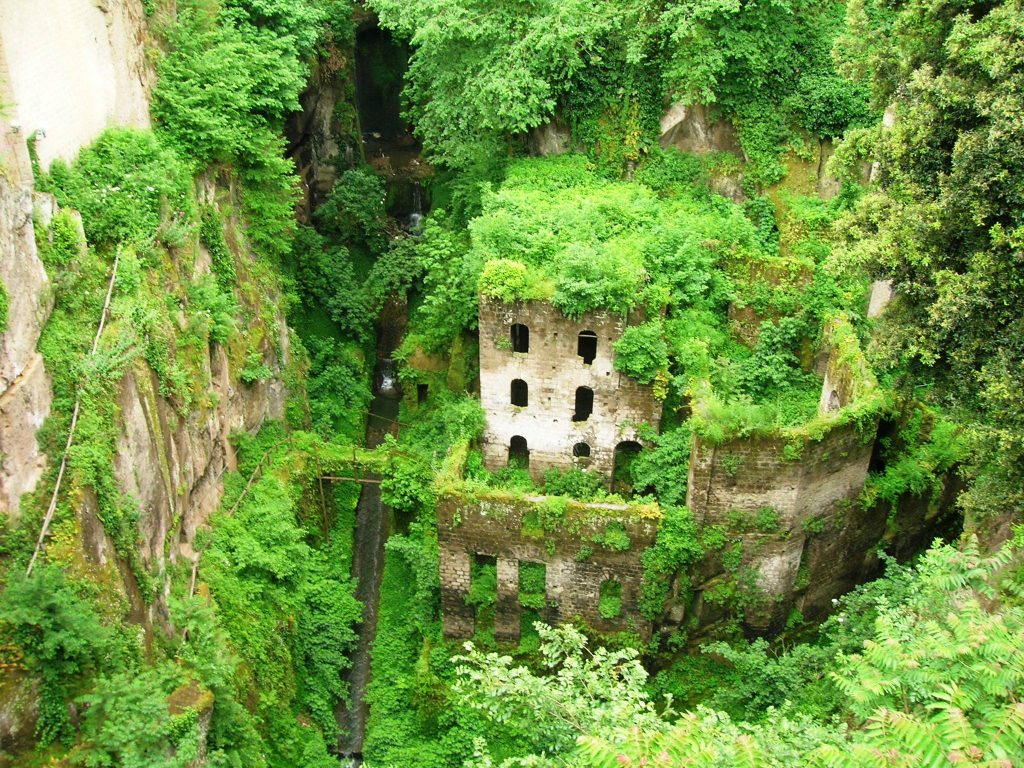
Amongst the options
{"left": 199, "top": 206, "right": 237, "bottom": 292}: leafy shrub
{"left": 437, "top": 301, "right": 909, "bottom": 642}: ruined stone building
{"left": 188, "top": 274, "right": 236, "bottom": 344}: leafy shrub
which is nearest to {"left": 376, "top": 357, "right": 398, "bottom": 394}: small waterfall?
{"left": 199, "top": 206, "right": 237, "bottom": 292}: leafy shrub

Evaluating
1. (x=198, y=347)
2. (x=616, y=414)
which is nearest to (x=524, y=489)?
(x=616, y=414)

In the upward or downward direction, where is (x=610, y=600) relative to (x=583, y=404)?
downward

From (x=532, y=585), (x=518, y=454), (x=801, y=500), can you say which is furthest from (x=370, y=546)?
(x=801, y=500)

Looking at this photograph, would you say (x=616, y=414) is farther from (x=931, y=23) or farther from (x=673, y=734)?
(x=673, y=734)

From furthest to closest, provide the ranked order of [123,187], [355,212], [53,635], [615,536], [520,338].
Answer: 1. [355,212]
2. [520,338]
3. [615,536]
4. [123,187]
5. [53,635]

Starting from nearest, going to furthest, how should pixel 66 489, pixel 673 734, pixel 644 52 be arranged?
pixel 673 734
pixel 66 489
pixel 644 52

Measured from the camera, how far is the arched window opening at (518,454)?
2404 cm

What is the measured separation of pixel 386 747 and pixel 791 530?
415 inches

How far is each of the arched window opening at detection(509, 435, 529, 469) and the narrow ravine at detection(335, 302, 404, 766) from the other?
4.14 metres

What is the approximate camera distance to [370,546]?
1049 inches

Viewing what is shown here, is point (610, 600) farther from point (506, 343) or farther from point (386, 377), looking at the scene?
point (386, 377)

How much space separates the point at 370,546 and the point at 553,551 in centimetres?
790

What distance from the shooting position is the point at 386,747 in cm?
2109

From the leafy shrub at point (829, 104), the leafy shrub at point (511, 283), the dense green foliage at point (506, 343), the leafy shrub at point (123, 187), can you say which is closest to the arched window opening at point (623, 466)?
the dense green foliage at point (506, 343)
